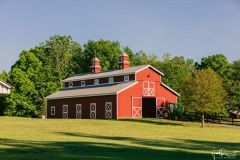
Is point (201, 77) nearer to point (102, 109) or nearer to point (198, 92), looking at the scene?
point (198, 92)

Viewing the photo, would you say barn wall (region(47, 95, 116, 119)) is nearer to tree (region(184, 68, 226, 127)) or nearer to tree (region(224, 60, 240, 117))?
tree (region(184, 68, 226, 127))

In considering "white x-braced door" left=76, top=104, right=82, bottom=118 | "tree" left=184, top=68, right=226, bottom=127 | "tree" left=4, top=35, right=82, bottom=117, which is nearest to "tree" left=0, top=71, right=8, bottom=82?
"tree" left=4, top=35, right=82, bottom=117

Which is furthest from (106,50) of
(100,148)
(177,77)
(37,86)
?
(100,148)

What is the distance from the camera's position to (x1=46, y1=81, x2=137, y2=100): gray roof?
56.4m

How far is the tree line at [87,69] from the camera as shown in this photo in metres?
48.7

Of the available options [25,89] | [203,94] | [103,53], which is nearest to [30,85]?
[25,89]

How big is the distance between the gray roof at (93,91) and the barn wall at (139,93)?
0.91 metres

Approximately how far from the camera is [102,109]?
2248 inches

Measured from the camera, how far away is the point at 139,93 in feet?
189

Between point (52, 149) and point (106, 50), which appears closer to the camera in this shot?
point (52, 149)

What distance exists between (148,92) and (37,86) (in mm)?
26053

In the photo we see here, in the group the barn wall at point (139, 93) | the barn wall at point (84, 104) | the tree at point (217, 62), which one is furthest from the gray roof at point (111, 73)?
the tree at point (217, 62)

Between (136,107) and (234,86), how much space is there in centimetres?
2282

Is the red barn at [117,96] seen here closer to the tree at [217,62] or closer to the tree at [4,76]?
the tree at [4,76]
